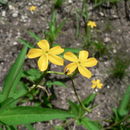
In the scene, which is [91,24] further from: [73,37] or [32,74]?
[32,74]

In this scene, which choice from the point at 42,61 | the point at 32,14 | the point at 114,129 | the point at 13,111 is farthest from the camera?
the point at 32,14

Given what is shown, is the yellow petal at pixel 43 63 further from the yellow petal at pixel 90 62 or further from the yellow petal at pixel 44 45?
the yellow petal at pixel 90 62

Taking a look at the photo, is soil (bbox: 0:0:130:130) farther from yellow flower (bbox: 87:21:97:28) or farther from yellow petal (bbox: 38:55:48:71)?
yellow petal (bbox: 38:55:48:71)

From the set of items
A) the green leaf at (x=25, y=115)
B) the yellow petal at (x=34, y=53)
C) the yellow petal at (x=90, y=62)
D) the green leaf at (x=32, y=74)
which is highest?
the yellow petal at (x=34, y=53)

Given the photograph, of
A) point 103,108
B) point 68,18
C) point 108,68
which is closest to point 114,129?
point 103,108

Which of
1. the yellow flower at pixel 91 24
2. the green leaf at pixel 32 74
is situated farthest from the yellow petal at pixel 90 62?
the yellow flower at pixel 91 24

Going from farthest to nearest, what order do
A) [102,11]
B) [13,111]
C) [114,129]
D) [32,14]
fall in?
[102,11] → [32,14] → [114,129] → [13,111]

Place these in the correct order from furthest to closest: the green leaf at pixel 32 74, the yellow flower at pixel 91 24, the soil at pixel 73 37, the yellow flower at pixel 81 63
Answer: the yellow flower at pixel 91 24 → the soil at pixel 73 37 → the green leaf at pixel 32 74 → the yellow flower at pixel 81 63

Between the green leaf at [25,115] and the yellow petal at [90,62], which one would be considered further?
the yellow petal at [90,62]

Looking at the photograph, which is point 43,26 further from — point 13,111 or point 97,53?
point 13,111
